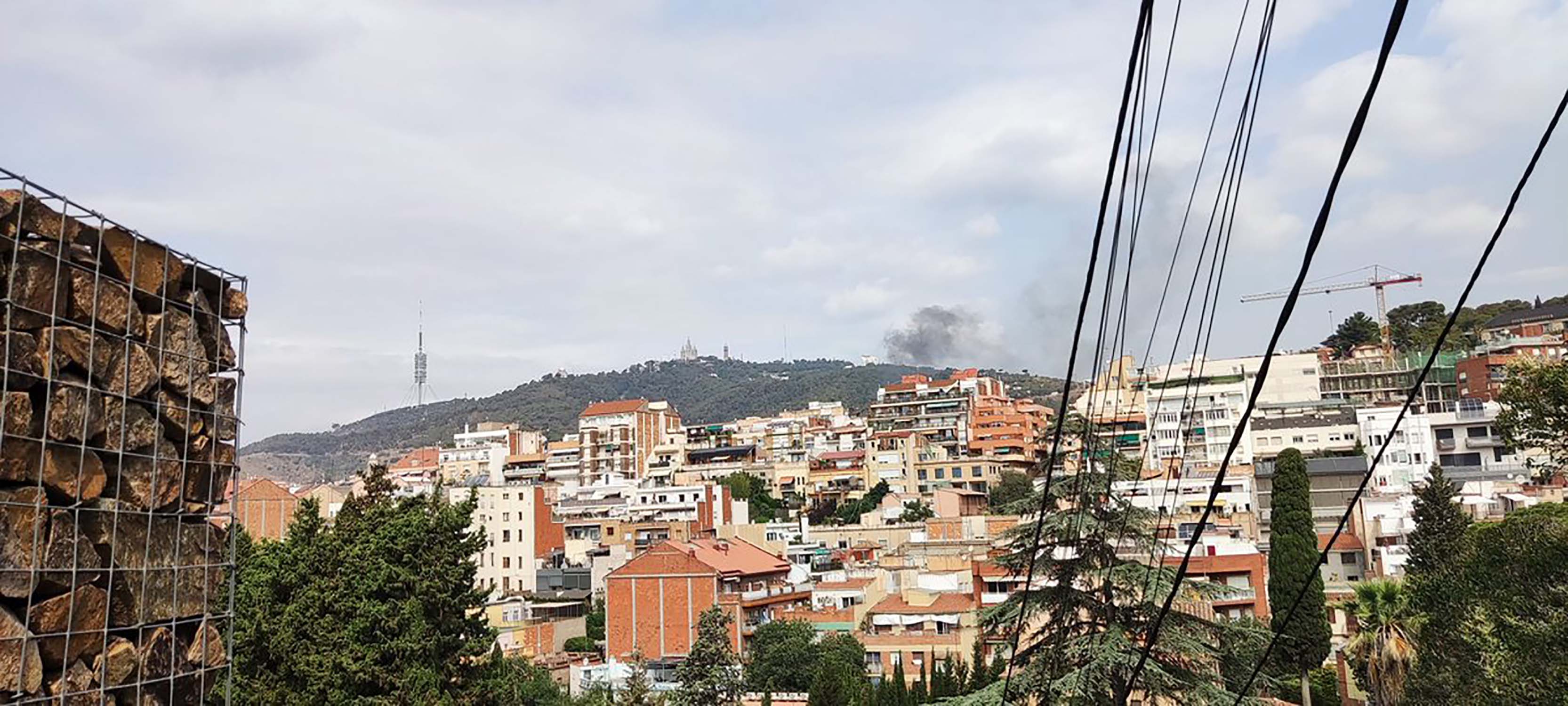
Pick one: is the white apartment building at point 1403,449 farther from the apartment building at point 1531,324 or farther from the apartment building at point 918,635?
the apartment building at point 918,635

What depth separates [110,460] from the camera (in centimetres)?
646

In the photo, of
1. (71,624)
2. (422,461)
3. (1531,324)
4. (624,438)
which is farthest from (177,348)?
(422,461)

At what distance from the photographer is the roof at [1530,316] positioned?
68.9 metres

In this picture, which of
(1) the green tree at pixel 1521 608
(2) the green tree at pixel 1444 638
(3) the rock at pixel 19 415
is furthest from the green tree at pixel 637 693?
(3) the rock at pixel 19 415

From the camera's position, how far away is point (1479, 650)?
505 inches

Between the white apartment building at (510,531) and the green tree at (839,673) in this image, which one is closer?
the green tree at (839,673)

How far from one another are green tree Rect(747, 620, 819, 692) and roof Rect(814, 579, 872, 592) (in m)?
6.71

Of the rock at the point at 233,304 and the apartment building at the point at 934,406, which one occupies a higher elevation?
the apartment building at the point at 934,406

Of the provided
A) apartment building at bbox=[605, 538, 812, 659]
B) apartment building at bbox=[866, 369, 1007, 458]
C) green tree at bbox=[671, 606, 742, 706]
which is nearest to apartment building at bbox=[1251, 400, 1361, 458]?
apartment building at bbox=[866, 369, 1007, 458]

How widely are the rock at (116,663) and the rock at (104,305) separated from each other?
5.55 feet

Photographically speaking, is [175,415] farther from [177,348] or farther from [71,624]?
[71,624]

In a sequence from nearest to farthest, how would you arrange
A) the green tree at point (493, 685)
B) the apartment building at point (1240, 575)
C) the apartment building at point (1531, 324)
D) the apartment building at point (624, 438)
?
the green tree at point (493, 685) < the apartment building at point (1240, 575) < the apartment building at point (1531, 324) < the apartment building at point (624, 438)

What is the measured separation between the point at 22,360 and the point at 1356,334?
92350 mm

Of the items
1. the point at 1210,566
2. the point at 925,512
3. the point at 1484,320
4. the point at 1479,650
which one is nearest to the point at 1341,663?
the point at 1210,566
